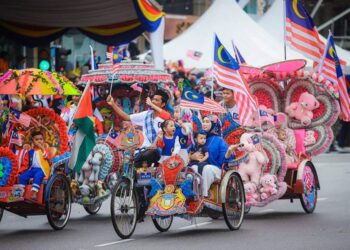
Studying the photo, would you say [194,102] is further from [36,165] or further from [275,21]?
[275,21]

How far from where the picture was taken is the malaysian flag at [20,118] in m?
13.8

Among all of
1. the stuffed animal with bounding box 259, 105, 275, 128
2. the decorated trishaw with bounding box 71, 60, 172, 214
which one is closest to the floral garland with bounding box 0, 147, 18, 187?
the decorated trishaw with bounding box 71, 60, 172, 214

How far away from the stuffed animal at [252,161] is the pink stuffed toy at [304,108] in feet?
5.29

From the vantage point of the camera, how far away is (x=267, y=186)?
14383 mm

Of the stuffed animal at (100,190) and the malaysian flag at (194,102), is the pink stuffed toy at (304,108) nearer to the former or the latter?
the malaysian flag at (194,102)

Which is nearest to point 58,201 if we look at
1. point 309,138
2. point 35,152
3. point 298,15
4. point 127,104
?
point 35,152

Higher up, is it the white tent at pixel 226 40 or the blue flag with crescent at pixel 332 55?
the white tent at pixel 226 40

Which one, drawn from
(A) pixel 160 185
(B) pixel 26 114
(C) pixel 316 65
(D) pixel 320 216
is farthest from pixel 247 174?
(C) pixel 316 65

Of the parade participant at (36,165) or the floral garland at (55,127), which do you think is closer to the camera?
the parade participant at (36,165)

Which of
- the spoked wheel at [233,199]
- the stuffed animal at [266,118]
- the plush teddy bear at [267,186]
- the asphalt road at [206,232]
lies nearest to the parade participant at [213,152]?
the spoked wheel at [233,199]

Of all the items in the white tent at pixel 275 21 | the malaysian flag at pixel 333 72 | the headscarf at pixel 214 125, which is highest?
the white tent at pixel 275 21

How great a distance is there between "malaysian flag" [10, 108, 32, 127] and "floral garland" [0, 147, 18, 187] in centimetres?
70

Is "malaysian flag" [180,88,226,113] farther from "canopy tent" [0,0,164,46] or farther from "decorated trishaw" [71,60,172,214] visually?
"canopy tent" [0,0,164,46]

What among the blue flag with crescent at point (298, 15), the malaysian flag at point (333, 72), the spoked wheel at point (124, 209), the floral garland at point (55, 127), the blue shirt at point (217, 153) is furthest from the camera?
the blue flag with crescent at point (298, 15)
